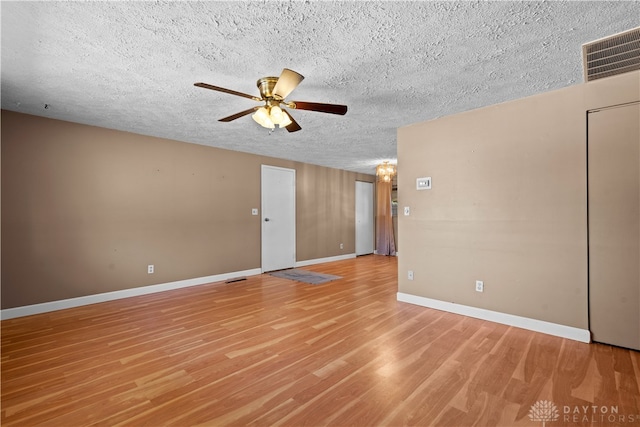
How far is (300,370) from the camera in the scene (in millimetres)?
2174

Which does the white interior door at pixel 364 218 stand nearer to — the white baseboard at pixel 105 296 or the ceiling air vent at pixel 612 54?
the white baseboard at pixel 105 296

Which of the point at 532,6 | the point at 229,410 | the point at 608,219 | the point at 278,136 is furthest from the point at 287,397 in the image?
the point at 278,136

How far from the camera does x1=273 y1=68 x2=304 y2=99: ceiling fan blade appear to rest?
2.01 metres

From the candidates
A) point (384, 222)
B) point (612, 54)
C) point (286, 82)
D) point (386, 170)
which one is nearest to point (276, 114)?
point (286, 82)

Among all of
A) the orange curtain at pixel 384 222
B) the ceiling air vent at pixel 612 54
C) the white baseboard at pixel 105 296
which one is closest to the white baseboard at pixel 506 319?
the ceiling air vent at pixel 612 54

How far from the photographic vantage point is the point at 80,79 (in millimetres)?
2545

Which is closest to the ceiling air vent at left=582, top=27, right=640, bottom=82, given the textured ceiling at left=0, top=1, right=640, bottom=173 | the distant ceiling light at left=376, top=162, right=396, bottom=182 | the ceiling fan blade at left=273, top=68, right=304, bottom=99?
the textured ceiling at left=0, top=1, right=640, bottom=173

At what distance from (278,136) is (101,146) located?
2435 mm

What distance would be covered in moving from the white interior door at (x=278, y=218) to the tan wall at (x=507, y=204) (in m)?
2.96

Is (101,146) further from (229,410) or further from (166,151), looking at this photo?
(229,410)

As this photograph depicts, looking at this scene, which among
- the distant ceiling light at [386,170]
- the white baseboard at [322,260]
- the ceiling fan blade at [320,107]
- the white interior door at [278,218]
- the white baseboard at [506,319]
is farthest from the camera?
the white baseboard at [322,260]

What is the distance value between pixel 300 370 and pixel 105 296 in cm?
333

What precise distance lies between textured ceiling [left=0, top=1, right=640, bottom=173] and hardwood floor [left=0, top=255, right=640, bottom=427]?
2368 millimetres

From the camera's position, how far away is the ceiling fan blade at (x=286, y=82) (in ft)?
6.61
